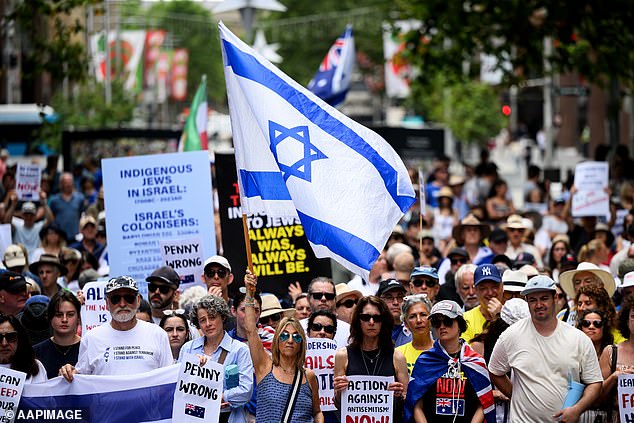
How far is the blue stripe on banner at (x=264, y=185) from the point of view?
8.98 m

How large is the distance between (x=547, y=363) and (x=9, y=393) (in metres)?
3.36

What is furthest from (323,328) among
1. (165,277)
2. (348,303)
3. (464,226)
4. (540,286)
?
(464,226)

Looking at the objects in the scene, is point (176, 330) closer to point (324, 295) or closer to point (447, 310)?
point (324, 295)

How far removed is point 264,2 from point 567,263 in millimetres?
7653

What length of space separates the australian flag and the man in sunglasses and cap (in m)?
16.3

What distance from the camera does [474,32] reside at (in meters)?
25.1

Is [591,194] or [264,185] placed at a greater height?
[264,185]

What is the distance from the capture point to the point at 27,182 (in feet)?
55.0

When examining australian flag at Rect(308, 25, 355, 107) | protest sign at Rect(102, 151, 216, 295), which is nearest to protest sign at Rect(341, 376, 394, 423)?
protest sign at Rect(102, 151, 216, 295)

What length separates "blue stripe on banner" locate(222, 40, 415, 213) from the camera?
909 cm

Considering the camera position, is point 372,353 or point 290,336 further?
point 372,353

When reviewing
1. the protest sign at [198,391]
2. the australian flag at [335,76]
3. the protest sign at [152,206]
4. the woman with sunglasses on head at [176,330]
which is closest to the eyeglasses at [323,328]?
the woman with sunglasses on head at [176,330]

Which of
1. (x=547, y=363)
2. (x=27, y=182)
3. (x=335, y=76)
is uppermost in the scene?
(x=335, y=76)

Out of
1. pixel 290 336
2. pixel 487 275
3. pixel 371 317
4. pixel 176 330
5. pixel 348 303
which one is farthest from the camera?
pixel 348 303
